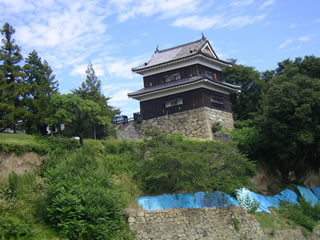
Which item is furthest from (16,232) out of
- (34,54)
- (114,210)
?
(34,54)

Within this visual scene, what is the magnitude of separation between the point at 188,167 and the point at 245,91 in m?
20.8

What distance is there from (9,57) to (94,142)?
8.47m

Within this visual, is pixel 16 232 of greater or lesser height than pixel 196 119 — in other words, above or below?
below

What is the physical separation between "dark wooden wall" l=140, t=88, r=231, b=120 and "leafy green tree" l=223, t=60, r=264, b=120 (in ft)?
9.43

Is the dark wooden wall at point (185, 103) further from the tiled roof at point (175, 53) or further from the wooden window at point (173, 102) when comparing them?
the tiled roof at point (175, 53)

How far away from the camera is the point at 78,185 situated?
20125mm

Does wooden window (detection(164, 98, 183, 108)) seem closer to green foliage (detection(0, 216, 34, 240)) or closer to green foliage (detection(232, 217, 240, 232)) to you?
green foliage (detection(232, 217, 240, 232))

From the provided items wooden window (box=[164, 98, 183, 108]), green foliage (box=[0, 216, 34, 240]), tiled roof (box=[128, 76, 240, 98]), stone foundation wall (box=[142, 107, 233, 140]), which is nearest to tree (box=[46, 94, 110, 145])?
green foliage (box=[0, 216, 34, 240])

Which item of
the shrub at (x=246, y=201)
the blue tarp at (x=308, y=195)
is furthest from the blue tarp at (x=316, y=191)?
the shrub at (x=246, y=201)

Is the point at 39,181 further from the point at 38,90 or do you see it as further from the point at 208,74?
the point at 208,74

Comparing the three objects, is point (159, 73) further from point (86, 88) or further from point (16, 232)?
point (16, 232)

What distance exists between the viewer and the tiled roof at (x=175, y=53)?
38.8m

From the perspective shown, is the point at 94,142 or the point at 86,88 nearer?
the point at 94,142

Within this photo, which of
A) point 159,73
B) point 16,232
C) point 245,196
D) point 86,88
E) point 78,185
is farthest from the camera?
point 159,73
